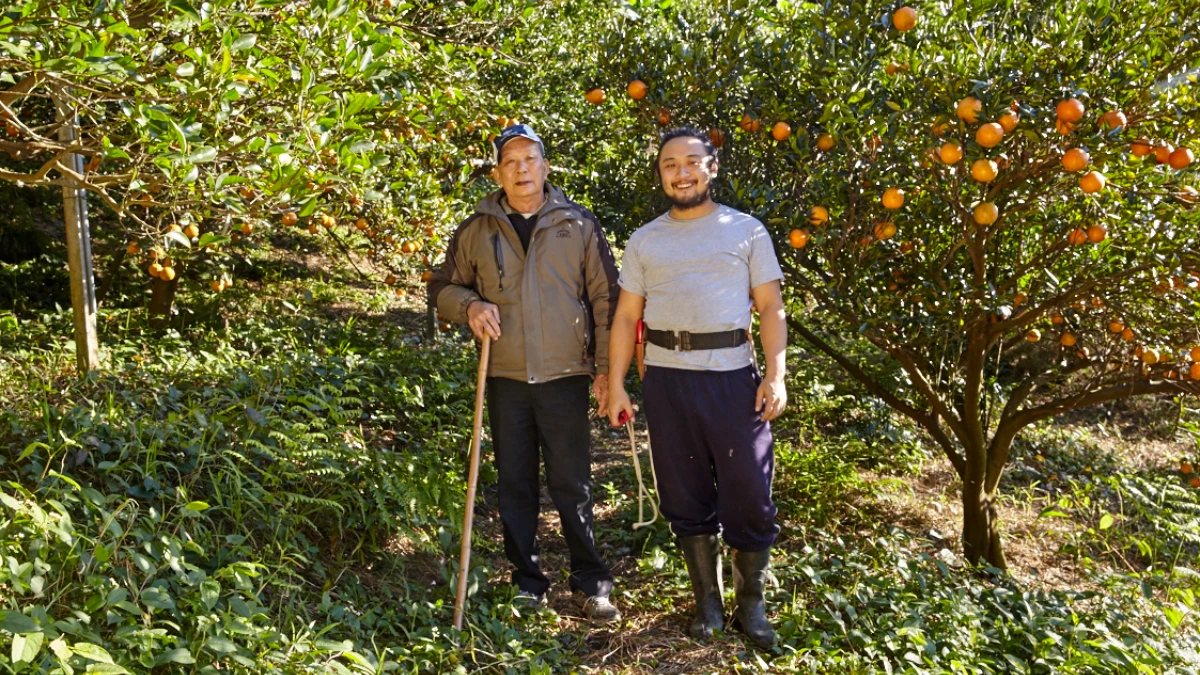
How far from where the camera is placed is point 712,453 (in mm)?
3619

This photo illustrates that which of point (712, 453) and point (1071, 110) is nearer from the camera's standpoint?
point (1071, 110)

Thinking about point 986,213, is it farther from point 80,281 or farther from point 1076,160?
point 80,281

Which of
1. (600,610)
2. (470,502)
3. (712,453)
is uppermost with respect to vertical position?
(712,453)

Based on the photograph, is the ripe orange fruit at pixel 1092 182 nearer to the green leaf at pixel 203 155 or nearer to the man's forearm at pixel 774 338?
the man's forearm at pixel 774 338

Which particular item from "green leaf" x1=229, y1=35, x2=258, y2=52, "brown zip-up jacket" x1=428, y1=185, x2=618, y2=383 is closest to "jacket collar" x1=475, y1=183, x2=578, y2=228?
"brown zip-up jacket" x1=428, y1=185, x2=618, y2=383

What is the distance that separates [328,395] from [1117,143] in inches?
154

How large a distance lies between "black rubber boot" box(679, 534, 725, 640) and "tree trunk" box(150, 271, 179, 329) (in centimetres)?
Answer: 477

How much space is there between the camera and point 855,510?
5.43 meters

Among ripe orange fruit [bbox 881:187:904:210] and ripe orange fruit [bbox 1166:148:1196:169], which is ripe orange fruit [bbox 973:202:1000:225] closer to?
ripe orange fruit [bbox 881:187:904:210]

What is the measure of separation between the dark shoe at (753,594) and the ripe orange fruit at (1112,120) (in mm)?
1964

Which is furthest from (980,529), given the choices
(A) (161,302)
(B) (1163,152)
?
(A) (161,302)

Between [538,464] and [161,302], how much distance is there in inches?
172

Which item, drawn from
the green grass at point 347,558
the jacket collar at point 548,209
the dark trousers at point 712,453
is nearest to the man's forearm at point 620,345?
the dark trousers at point 712,453

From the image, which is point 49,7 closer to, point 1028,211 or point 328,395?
point 328,395
